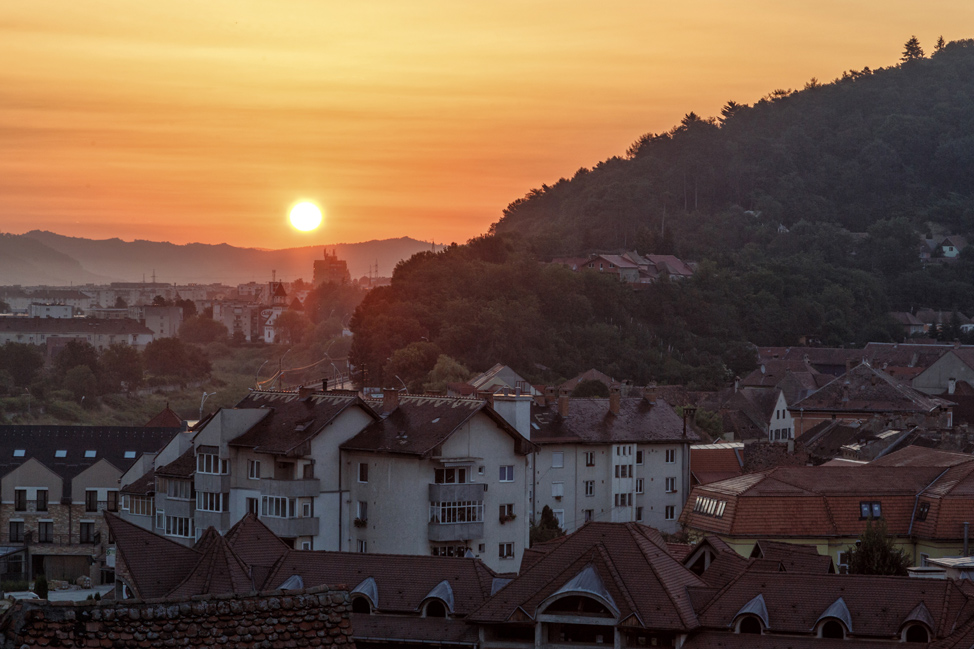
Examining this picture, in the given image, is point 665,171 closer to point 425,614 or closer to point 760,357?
point 760,357

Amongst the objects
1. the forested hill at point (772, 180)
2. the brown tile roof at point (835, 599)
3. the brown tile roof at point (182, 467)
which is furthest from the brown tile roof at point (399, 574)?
the forested hill at point (772, 180)

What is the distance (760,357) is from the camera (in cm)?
11444

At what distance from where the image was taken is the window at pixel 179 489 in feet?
133

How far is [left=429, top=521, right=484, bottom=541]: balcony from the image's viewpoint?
122ft

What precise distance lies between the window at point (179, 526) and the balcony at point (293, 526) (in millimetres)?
3882

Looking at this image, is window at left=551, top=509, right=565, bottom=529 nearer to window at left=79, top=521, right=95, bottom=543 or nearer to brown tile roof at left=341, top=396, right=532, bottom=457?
brown tile roof at left=341, top=396, right=532, bottom=457

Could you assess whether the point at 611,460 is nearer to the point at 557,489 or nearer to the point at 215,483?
the point at 557,489

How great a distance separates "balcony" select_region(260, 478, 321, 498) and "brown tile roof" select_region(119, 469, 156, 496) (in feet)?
22.6

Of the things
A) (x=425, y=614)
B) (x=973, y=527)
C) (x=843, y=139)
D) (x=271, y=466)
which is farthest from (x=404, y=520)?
(x=843, y=139)

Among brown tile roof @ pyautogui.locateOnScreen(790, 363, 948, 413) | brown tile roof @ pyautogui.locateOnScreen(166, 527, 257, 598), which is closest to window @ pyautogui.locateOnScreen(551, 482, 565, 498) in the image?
brown tile roof @ pyautogui.locateOnScreen(166, 527, 257, 598)

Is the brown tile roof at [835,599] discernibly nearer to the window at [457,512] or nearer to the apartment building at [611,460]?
the window at [457,512]

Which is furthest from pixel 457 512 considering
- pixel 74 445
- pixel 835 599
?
pixel 74 445

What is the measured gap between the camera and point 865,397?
79.4 m

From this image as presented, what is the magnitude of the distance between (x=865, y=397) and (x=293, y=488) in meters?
50.0
